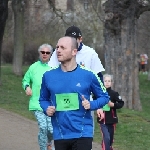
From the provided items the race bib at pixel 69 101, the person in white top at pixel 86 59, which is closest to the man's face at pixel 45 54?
the person in white top at pixel 86 59

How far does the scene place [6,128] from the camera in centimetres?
1288

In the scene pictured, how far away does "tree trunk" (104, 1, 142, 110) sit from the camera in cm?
1858

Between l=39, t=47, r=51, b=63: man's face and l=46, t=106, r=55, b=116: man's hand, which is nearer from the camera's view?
l=46, t=106, r=55, b=116: man's hand

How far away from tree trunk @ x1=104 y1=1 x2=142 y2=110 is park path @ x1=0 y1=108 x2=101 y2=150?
4871 mm

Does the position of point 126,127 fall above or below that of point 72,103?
below

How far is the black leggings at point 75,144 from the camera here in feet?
20.6

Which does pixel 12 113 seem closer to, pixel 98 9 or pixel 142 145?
pixel 142 145

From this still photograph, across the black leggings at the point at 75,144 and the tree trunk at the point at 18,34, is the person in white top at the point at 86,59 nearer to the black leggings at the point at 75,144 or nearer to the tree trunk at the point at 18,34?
the black leggings at the point at 75,144

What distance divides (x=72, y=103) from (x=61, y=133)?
1.15 ft


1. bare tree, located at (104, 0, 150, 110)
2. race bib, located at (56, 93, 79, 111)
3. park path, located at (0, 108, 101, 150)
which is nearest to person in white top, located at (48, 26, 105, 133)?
race bib, located at (56, 93, 79, 111)

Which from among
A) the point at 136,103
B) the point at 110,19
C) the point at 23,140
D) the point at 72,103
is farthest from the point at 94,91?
the point at 136,103

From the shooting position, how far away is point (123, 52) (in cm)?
1902

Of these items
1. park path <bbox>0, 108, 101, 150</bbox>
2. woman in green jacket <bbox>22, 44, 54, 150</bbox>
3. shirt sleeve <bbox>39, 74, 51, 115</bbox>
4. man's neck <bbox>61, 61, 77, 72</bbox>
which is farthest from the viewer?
park path <bbox>0, 108, 101, 150</bbox>

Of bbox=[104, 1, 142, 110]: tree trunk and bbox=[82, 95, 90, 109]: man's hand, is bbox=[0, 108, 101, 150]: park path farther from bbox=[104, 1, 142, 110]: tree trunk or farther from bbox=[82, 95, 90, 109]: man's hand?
bbox=[104, 1, 142, 110]: tree trunk
